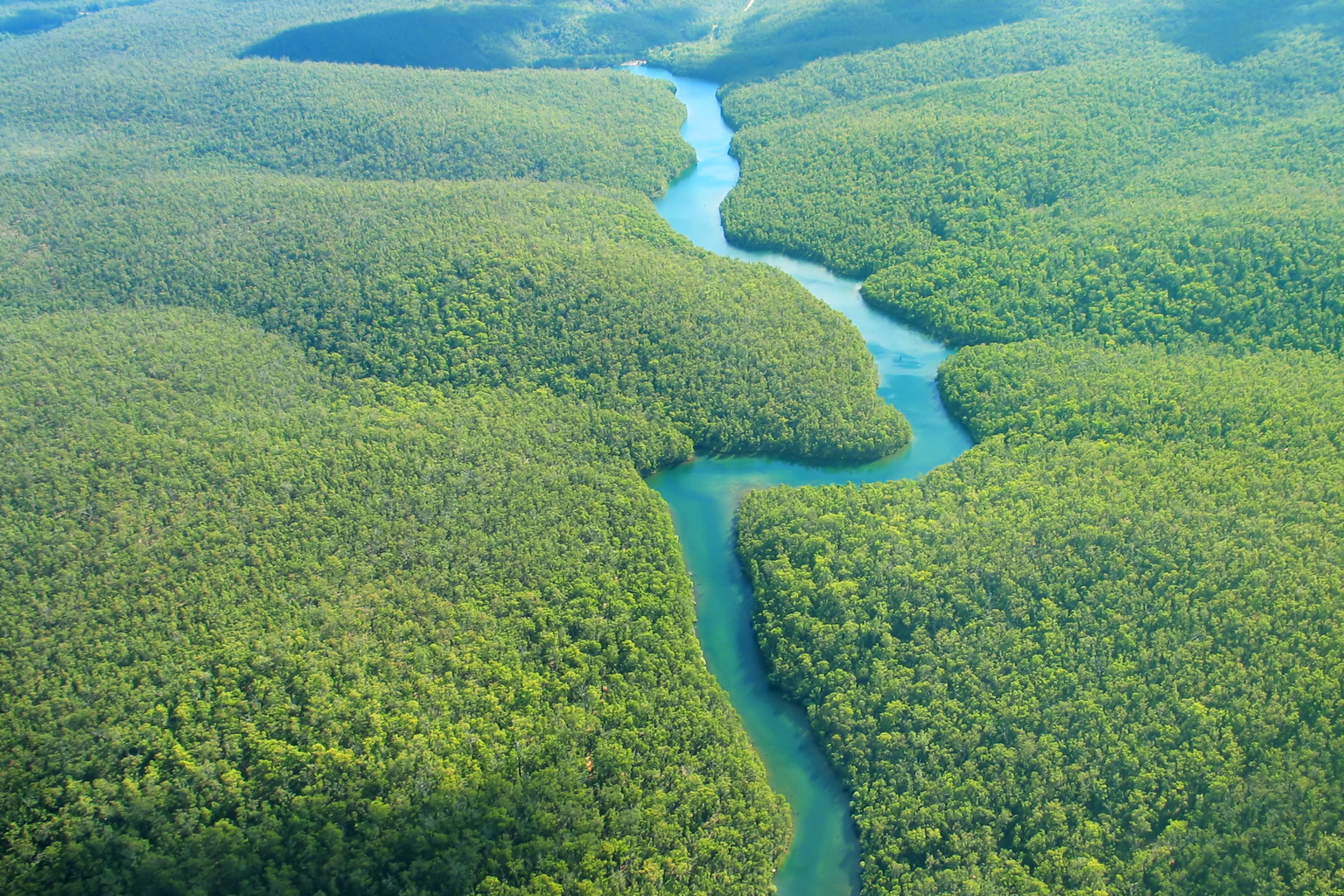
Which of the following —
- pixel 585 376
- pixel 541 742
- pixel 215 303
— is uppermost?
pixel 215 303

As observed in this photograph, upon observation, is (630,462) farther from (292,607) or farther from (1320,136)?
(1320,136)

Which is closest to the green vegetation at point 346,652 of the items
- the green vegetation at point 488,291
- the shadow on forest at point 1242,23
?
the green vegetation at point 488,291

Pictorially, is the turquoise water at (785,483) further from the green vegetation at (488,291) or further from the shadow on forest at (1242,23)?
the shadow on forest at (1242,23)

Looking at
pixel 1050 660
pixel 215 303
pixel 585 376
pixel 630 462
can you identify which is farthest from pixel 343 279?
pixel 1050 660

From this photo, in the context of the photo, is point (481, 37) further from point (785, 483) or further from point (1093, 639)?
point (1093, 639)

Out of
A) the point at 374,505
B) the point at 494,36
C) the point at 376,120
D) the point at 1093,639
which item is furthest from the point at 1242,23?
the point at 374,505

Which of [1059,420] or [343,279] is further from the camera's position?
[343,279]
